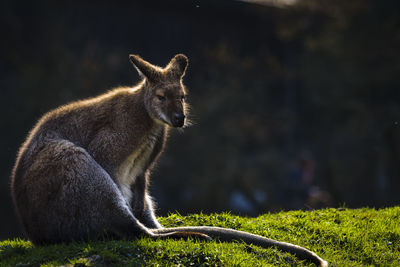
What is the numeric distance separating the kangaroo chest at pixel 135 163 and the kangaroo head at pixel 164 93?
1.12ft

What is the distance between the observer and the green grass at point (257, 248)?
6.20m

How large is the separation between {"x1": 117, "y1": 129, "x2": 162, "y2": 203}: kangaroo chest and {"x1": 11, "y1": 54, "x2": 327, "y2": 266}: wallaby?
0.6 inches

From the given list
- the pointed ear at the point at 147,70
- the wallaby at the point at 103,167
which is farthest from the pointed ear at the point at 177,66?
the pointed ear at the point at 147,70

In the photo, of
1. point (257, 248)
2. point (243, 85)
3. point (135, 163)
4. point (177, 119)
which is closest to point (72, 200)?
point (135, 163)

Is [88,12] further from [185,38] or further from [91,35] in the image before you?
[185,38]

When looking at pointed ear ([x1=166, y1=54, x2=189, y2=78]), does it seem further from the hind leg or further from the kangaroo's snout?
the hind leg

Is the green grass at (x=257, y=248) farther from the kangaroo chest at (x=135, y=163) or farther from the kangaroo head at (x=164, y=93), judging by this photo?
the kangaroo head at (x=164, y=93)

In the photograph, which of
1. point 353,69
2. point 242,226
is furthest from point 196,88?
point 242,226

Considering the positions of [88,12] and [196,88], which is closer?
[88,12]

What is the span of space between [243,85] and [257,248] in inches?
831

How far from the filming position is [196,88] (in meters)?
25.3

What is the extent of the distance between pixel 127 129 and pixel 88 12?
17.5 meters

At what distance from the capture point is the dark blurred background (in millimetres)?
21734

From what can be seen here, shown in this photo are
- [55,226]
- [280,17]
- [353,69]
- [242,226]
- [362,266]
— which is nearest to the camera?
[55,226]
